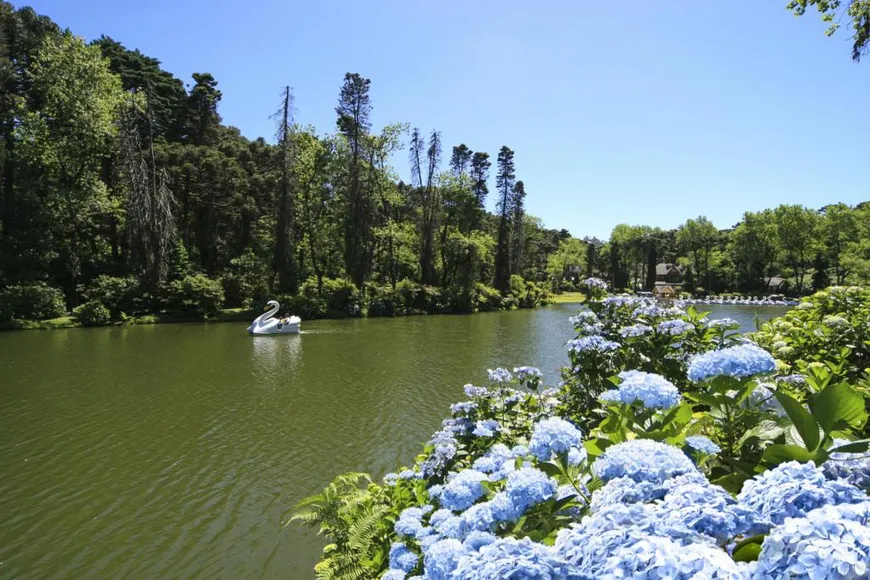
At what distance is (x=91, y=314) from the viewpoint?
907 inches

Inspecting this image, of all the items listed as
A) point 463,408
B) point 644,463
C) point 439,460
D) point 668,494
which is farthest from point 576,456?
point 463,408

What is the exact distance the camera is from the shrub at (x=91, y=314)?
2298 cm

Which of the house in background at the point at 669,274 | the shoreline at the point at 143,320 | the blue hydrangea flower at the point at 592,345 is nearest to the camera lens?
the blue hydrangea flower at the point at 592,345

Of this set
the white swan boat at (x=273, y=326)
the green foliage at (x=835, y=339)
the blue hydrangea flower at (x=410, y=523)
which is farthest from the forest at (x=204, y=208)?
the blue hydrangea flower at (x=410, y=523)

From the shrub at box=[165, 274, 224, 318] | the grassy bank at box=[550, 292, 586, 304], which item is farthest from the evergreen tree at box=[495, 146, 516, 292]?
the shrub at box=[165, 274, 224, 318]

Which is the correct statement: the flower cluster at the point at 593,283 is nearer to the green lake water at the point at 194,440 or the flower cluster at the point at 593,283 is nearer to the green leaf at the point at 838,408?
the green leaf at the point at 838,408

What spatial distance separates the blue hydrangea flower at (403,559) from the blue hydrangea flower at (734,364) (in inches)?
63.9

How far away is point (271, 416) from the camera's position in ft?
→ 31.8

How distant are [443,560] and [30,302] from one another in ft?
93.1

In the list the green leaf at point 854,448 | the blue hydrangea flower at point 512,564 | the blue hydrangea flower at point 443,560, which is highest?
the green leaf at point 854,448

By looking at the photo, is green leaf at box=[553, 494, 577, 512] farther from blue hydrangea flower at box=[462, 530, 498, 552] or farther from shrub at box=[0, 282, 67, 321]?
shrub at box=[0, 282, 67, 321]

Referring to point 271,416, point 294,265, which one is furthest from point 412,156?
point 271,416

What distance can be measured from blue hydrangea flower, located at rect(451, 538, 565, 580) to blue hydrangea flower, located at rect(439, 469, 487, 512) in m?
0.94

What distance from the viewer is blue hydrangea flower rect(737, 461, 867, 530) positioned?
1.04m
